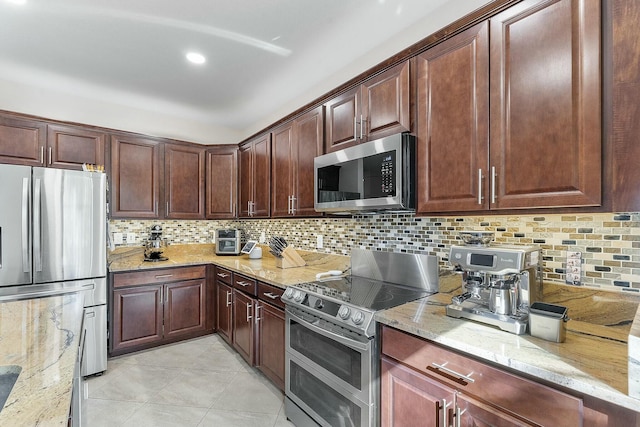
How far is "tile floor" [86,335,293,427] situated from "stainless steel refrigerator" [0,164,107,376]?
0.96 ft

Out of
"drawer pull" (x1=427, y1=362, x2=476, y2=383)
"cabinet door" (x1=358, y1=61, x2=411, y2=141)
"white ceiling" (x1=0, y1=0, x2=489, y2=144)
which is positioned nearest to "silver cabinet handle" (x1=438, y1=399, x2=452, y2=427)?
"drawer pull" (x1=427, y1=362, x2=476, y2=383)

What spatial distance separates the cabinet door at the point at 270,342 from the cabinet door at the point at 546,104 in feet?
5.32

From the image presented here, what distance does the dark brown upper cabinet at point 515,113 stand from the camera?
109cm

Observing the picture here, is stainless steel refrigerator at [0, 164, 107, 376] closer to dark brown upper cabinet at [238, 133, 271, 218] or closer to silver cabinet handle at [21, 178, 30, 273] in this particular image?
silver cabinet handle at [21, 178, 30, 273]

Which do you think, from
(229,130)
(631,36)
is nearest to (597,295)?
(631,36)

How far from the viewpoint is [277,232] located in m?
3.51

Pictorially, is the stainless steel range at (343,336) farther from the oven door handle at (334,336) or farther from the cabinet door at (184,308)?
the cabinet door at (184,308)

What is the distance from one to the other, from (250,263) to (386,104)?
208 cm

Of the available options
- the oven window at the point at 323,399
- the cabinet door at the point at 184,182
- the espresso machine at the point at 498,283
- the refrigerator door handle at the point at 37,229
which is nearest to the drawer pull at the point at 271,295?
the oven window at the point at 323,399

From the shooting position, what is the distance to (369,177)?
1879mm

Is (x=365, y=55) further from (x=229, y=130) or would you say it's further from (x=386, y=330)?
(x=229, y=130)

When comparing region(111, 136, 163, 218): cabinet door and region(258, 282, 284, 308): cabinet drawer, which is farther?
region(111, 136, 163, 218): cabinet door

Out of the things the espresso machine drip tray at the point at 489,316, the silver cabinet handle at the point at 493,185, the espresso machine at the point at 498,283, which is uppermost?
the silver cabinet handle at the point at 493,185

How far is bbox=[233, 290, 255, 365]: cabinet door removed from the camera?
2.53 metres
